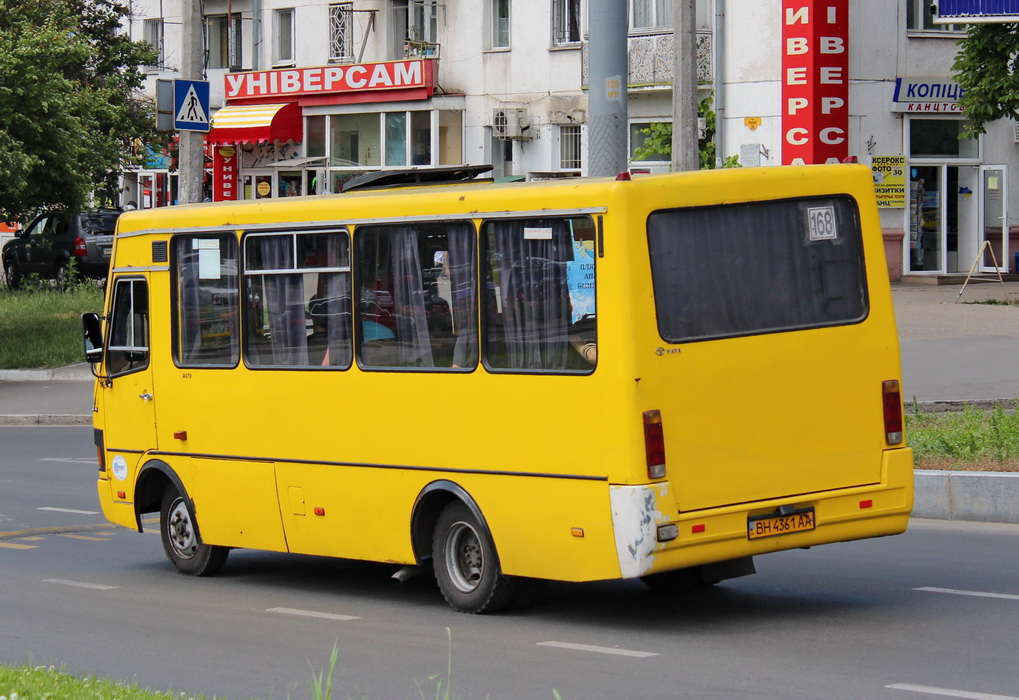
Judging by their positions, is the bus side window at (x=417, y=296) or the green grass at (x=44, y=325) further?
the green grass at (x=44, y=325)

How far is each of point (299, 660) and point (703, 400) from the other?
7.99ft

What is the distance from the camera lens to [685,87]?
19438 mm

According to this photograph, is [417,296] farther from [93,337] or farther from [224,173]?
[224,173]

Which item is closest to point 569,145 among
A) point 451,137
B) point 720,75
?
point 451,137

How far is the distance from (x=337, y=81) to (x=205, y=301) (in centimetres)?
3091

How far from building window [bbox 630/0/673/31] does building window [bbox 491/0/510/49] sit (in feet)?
11.7

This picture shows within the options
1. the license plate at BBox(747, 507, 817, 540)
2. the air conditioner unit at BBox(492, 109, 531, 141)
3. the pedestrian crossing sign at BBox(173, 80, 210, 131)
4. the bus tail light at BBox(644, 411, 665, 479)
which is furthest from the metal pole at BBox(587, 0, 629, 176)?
the air conditioner unit at BBox(492, 109, 531, 141)

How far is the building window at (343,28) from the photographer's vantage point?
135 feet

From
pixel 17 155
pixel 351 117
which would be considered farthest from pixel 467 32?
pixel 17 155

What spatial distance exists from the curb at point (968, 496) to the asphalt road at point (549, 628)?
194mm

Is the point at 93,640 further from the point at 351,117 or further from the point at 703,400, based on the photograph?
the point at 351,117

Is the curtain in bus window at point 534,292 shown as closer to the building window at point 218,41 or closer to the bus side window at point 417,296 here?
the bus side window at point 417,296

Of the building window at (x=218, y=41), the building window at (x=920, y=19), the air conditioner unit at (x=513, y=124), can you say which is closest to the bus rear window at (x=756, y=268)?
the building window at (x=920, y=19)

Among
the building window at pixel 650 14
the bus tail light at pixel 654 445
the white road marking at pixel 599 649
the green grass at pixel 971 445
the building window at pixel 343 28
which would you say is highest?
the building window at pixel 343 28
